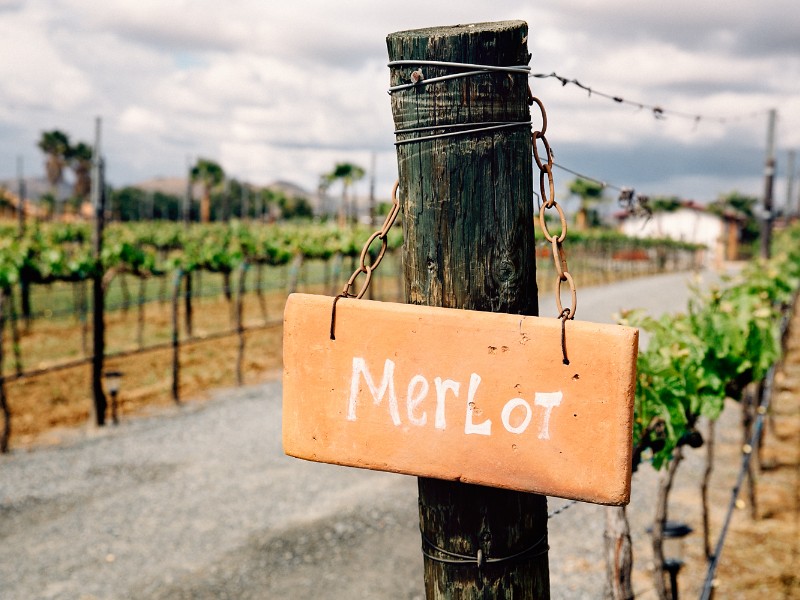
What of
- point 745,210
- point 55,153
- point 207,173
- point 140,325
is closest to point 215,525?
point 140,325

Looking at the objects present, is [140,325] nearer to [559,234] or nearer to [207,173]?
[559,234]

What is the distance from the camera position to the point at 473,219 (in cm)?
146

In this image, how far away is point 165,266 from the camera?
15453 millimetres

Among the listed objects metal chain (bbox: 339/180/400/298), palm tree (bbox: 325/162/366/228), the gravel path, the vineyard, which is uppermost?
palm tree (bbox: 325/162/366/228)

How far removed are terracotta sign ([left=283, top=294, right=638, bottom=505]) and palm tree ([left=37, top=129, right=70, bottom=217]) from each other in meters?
70.6

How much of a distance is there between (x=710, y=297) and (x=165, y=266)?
1290 centimetres

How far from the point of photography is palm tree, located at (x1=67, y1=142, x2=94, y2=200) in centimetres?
6538

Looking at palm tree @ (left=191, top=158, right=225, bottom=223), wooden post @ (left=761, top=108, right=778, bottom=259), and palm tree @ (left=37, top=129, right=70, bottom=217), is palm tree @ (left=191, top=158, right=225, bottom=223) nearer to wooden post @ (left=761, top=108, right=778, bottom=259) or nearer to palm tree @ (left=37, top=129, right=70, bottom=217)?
palm tree @ (left=37, top=129, right=70, bottom=217)

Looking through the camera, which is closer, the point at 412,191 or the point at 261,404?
the point at 412,191

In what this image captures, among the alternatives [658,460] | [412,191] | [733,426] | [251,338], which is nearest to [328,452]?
[412,191]

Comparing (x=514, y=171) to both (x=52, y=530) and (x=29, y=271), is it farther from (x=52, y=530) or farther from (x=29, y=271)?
(x=29, y=271)

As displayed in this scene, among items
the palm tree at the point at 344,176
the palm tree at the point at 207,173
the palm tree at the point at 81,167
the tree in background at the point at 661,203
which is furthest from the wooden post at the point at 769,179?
the palm tree at the point at 81,167

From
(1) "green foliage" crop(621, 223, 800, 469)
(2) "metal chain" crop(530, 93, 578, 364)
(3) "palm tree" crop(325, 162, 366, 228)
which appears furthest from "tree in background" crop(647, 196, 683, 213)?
(3) "palm tree" crop(325, 162, 366, 228)

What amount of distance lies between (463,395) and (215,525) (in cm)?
626
